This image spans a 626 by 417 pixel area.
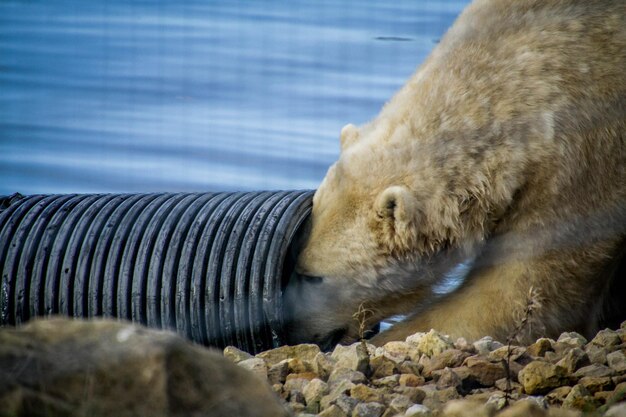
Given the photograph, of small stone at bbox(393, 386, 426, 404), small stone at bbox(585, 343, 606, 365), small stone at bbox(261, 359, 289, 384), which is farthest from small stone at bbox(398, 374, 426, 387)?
small stone at bbox(585, 343, 606, 365)

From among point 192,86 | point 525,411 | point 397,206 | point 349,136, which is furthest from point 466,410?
point 192,86

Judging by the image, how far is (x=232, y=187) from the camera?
7.66 meters

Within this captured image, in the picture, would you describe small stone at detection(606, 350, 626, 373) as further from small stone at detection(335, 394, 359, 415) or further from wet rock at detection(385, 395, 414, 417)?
small stone at detection(335, 394, 359, 415)

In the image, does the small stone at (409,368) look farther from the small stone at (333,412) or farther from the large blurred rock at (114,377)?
the large blurred rock at (114,377)

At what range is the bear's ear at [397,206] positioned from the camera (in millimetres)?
4461

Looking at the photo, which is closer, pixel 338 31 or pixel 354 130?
pixel 354 130

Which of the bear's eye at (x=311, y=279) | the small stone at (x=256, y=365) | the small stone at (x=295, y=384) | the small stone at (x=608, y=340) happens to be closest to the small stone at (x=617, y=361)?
the small stone at (x=608, y=340)

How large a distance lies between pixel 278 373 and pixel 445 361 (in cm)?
62

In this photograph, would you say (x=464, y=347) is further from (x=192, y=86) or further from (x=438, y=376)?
(x=192, y=86)

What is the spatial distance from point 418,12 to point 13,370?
1140cm

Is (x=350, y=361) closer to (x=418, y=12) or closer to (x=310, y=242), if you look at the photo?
(x=310, y=242)

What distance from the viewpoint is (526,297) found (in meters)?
4.76

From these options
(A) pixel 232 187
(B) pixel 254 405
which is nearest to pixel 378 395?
(B) pixel 254 405

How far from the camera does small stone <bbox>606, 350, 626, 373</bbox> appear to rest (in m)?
3.73
